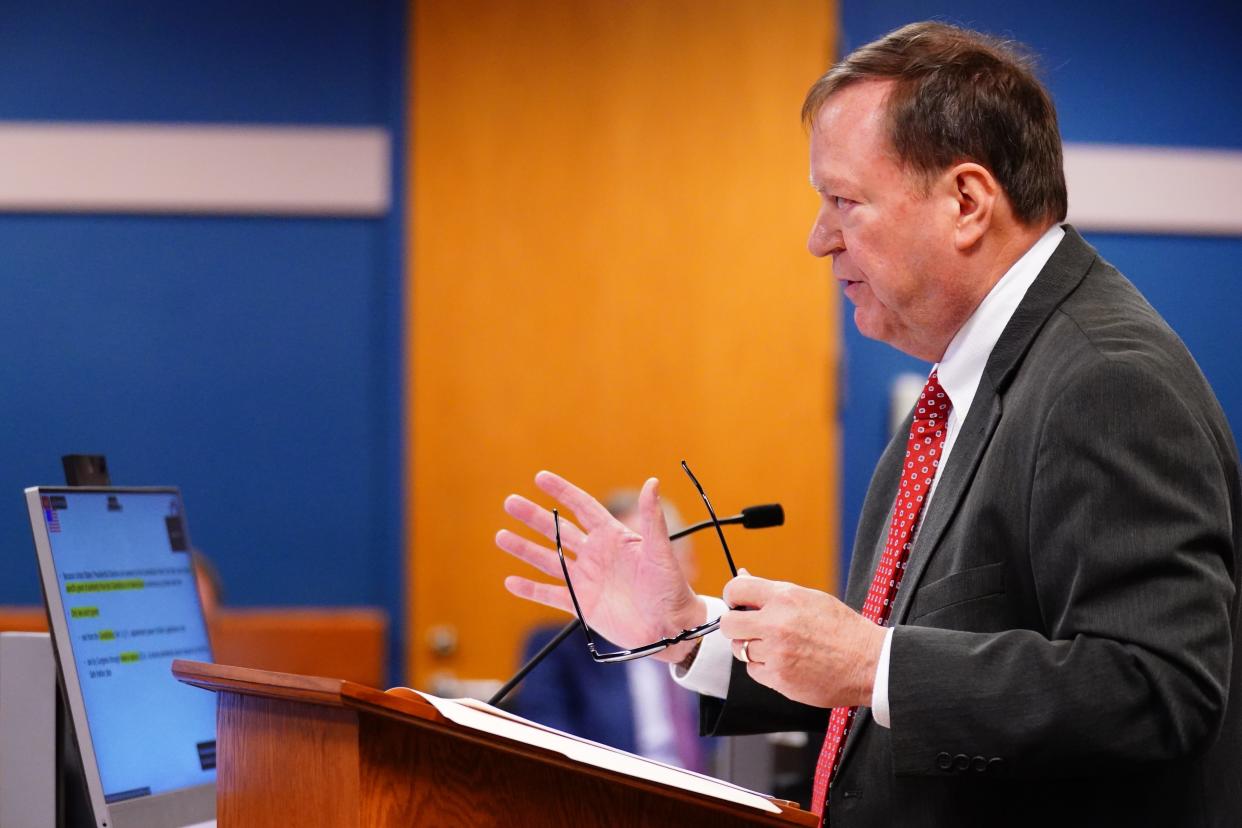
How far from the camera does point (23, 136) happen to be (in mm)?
3975

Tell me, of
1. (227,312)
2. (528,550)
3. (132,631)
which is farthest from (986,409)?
(227,312)

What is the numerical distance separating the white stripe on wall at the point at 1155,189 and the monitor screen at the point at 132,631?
132 inches

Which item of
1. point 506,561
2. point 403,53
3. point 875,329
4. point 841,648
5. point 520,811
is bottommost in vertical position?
point 506,561

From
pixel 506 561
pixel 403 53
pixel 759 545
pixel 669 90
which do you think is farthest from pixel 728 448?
pixel 403 53

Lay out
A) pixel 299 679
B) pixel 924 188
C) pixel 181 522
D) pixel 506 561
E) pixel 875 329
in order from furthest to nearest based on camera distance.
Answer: pixel 506 561 < pixel 181 522 < pixel 875 329 < pixel 924 188 < pixel 299 679

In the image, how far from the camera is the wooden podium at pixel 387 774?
1.03 m

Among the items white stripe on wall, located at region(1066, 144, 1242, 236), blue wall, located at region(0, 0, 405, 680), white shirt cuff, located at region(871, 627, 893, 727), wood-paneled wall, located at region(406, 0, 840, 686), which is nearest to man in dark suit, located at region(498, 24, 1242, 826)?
white shirt cuff, located at region(871, 627, 893, 727)

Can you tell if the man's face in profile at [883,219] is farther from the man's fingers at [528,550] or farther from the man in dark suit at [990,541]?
the man's fingers at [528,550]

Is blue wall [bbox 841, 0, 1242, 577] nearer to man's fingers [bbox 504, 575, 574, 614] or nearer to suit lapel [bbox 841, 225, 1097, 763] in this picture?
suit lapel [bbox 841, 225, 1097, 763]

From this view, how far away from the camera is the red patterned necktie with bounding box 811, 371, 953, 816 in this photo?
4.73 feet

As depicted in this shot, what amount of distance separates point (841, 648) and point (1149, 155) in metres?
3.55

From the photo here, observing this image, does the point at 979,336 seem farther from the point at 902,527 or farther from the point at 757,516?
the point at 757,516

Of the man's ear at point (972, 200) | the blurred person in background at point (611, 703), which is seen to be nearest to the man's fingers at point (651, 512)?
the man's ear at point (972, 200)

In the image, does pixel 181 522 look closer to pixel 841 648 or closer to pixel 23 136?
pixel 841 648
